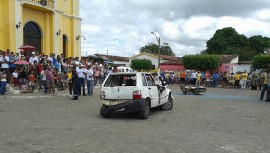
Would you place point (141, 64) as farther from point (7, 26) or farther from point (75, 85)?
point (75, 85)

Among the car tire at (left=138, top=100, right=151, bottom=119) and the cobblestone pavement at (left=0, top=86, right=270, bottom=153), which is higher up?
the car tire at (left=138, top=100, right=151, bottom=119)

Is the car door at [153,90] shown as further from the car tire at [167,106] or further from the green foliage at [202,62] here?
the green foliage at [202,62]

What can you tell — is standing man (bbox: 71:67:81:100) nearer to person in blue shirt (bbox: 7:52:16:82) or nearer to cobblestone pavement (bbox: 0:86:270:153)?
cobblestone pavement (bbox: 0:86:270:153)

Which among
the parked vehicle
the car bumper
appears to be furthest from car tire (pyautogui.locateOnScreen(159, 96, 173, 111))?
the car bumper

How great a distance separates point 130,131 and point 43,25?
19601mm

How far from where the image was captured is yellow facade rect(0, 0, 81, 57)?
2195 cm

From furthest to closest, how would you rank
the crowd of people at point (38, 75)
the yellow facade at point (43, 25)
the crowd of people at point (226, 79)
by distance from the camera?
1. the crowd of people at point (226, 79)
2. the yellow facade at point (43, 25)
3. the crowd of people at point (38, 75)

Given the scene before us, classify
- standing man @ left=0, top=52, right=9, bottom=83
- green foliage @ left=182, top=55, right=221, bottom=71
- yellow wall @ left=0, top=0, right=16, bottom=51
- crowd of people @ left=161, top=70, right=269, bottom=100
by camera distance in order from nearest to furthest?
standing man @ left=0, top=52, right=9, bottom=83 < yellow wall @ left=0, top=0, right=16, bottom=51 < crowd of people @ left=161, top=70, right=269, bottom=100 < green foliage @ left=182, top=55, right=221, bottom=71

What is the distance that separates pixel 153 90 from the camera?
1143 centimetres

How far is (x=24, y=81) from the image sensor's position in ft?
58.7

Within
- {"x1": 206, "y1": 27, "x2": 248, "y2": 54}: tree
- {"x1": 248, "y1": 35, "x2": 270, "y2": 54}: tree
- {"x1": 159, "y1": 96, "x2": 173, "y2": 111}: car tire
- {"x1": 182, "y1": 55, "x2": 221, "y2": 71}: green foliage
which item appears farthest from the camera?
{"x1": 248, "y1": 35, "x2": 270, "y2": 54}: tree

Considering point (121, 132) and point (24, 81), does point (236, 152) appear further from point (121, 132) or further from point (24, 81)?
point (24, 81)

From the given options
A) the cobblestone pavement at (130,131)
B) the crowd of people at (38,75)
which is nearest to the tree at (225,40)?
the crowd of people at (38,75)

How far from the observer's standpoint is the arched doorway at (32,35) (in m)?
24.2
